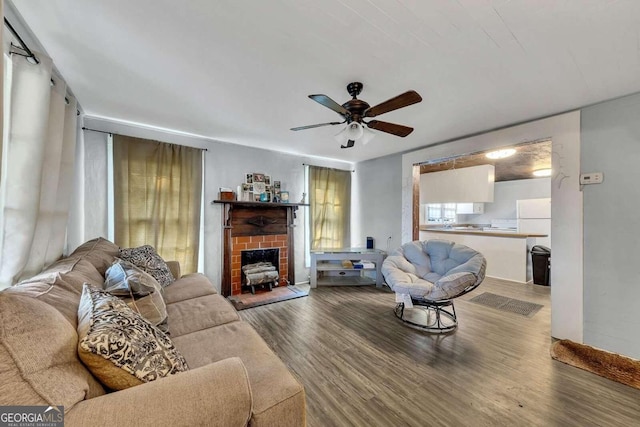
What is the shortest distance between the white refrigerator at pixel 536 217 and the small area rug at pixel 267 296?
4953 millimetres

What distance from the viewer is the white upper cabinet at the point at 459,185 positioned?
16.9ft

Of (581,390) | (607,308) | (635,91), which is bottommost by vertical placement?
(581,390)

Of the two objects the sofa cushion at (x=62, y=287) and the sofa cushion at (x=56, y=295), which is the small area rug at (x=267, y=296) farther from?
the sofa cushion at (x=56, y=295)

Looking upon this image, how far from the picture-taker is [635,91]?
2.14 metres

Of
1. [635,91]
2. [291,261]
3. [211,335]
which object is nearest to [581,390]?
[635,91]

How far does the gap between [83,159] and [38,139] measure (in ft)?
5.87

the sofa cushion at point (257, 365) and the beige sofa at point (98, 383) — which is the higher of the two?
the beige sofa at point (98, 383)

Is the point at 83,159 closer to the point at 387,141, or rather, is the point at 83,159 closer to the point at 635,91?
the point at 387,141

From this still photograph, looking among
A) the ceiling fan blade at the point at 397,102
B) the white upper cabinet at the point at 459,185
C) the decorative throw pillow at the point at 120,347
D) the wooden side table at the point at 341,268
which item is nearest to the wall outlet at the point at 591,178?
the ceiling fan blade at the point at 397,102

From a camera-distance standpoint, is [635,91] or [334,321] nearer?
[635,91]

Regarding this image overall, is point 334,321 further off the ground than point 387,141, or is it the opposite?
point 387,141

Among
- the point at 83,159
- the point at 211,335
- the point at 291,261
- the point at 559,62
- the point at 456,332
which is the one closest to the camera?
the point at 211,335

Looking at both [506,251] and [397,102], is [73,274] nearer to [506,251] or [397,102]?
Answer: [397,102]

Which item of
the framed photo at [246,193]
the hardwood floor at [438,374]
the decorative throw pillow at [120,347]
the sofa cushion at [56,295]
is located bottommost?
the hardwood floor at [438,374]
